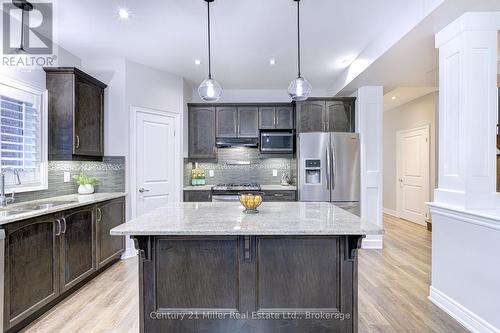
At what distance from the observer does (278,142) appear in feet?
15.2

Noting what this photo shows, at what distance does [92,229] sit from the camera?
301 centimetres

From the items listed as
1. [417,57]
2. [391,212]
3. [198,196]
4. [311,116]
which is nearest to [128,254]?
[198,196]

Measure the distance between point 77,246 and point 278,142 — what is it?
3.20 metres

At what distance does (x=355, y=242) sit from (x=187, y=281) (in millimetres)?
1188

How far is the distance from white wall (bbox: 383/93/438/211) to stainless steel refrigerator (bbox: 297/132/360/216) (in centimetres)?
240

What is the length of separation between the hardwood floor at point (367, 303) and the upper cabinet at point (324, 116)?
2.10 meters

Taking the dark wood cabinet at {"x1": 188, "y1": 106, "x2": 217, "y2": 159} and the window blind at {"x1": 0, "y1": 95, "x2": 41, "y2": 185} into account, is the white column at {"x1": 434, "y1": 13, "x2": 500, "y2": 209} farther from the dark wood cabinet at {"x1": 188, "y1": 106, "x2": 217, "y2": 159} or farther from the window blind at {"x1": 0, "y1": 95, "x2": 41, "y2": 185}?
the window blind at {"x1": 0, "y1": 95, "x2": 41, "y2": 185}

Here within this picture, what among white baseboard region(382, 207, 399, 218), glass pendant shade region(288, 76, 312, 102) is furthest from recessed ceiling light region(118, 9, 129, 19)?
white baseboard region(382, 207, 399, 218)

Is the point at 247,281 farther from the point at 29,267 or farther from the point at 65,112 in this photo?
the point at 65,112

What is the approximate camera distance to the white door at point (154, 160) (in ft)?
12.8

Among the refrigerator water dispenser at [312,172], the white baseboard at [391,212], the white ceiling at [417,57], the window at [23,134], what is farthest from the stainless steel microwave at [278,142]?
the white baseboard at [391,212]

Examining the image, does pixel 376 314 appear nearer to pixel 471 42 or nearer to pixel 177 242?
pixel 177 242

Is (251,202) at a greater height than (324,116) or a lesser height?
lesser

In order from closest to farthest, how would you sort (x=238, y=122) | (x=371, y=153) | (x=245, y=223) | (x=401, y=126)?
(x=245, y=223), (x=371, y=153), (x=238, y=122), (x=401, y=126)
